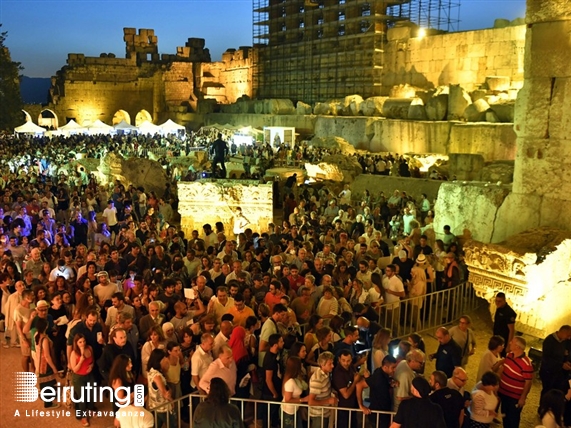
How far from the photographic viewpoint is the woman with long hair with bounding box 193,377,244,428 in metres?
3.57

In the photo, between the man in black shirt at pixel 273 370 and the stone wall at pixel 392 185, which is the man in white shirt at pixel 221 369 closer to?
the man in black shirt at pixel 273 370

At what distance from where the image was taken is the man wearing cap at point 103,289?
5.86m

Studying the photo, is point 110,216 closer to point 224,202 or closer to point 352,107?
point 224,202

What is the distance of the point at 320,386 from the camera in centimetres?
416

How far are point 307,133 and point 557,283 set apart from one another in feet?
68.3

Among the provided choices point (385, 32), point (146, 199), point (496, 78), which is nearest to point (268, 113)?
point (385, 32)

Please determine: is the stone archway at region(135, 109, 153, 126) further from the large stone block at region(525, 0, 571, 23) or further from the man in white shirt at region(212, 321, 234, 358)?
the man in white shirt at region(212, 321, 234, 358)

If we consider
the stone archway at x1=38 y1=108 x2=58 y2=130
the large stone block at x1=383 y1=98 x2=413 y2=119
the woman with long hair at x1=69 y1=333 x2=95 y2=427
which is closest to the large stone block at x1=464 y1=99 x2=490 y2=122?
the large stone block at x1=383 y1=98 x2=413 y2=119

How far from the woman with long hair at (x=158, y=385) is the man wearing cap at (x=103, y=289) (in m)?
1.69

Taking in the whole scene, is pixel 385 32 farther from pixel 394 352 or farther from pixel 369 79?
pixel 394 352

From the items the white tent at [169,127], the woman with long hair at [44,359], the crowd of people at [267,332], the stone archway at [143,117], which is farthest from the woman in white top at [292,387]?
the stone archway at [143,117]

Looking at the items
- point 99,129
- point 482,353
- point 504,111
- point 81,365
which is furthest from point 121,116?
point 81,365

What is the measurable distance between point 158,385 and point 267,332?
1.01 m

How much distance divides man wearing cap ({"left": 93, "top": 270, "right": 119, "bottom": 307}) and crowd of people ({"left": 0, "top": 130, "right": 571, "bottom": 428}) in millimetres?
15
